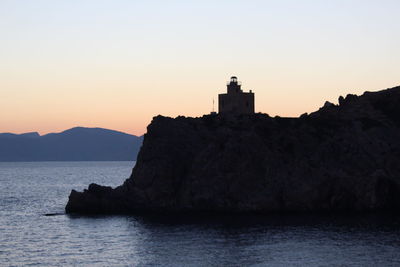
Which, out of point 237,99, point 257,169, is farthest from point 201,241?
point 237,99

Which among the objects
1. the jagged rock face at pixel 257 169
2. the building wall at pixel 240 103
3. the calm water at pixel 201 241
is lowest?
the calm water at pixel 201 241

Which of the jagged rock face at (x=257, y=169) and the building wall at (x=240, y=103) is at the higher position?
the building wall at (x=240, y=103)

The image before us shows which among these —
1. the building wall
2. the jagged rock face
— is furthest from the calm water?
the building wall

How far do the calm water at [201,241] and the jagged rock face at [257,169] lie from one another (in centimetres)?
543

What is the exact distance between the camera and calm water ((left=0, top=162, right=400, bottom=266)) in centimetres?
6375

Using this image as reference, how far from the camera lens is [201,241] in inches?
2879

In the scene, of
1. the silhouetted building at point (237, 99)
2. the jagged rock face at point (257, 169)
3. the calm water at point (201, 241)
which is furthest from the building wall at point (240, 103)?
the calm water at point (201, 241)

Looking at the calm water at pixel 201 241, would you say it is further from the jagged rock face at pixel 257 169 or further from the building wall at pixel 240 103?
the building wall at pixel 240 103

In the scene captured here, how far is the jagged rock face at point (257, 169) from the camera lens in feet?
313

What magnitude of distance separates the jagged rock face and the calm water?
5430 mm

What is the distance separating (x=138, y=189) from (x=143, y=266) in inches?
1490

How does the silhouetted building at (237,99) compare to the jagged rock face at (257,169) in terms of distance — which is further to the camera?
the silhouetted building at (237,99)

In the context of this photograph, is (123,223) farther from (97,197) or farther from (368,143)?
(368,143)

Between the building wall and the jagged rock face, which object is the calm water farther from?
the building wall
